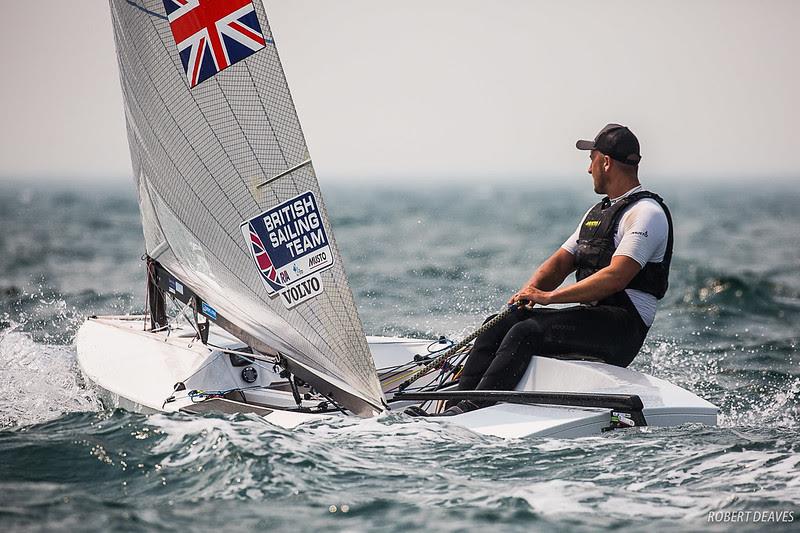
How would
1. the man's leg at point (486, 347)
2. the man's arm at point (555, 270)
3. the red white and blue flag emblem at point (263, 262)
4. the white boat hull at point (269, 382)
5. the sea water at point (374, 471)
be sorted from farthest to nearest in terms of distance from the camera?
the man's arm at point (555, 270) → the man's leg at point (486, 347) → the red white and blue flag emblem at point (263, 262) → the white boat hull at point (269, 382) → the sea water at point (374, 471)

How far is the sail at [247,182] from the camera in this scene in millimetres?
3848

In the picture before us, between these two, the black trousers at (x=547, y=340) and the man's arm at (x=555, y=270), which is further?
the man's arm at (x=555, y=270)

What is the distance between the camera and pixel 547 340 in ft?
13.2

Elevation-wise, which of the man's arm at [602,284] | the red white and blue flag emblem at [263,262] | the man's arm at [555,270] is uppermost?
the red white and blue flag emblem at [263,262]

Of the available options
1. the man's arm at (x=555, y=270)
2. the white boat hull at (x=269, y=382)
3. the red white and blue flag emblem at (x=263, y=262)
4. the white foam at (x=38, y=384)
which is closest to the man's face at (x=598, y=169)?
the man's arm at (x=555, y=270)

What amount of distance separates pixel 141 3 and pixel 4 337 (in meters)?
3.06

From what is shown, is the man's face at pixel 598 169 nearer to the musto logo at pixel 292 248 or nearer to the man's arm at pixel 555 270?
the man's arm at pixel 555 270

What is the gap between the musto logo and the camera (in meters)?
3.86

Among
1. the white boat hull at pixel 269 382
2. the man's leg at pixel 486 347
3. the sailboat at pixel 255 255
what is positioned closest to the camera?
the white boat hull at pixel 269 382

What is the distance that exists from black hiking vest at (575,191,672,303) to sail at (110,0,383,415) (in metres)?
1.07

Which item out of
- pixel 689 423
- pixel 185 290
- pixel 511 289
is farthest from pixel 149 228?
pixel 511 289

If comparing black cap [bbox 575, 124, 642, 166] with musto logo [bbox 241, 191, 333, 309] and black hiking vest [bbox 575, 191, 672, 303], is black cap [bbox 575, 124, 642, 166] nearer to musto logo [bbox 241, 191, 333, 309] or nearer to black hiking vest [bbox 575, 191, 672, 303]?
black hiking vest [bbox 575, 191, 672, 303]

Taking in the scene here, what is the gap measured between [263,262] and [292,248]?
0.15 meters

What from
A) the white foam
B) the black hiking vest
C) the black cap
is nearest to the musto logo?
the white foam
